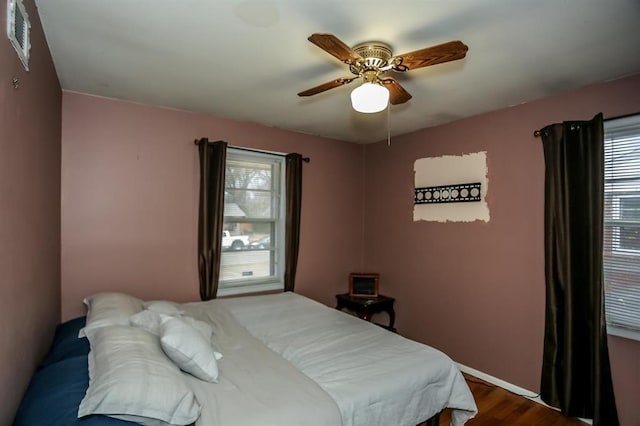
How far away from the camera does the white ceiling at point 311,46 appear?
1.56 meters

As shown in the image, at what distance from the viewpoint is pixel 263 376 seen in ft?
5.57

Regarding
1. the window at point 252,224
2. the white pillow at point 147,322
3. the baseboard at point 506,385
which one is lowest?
the baseboard at point 506,385

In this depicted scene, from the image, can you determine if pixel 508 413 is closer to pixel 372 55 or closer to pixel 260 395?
pixel 260 395

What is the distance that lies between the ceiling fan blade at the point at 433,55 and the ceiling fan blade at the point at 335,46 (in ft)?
0.73

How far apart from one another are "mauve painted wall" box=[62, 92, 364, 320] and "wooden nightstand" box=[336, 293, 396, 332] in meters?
1.68

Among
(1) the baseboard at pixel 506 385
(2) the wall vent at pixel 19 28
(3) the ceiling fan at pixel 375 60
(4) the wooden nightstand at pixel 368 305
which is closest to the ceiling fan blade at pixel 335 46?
(3) the ceiling fan at pixel 375 60

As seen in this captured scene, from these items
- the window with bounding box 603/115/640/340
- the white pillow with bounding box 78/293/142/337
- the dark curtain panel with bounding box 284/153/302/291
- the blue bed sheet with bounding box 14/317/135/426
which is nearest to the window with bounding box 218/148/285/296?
the dark curtain panel with bounding box 284/153/302/291

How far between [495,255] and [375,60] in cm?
210

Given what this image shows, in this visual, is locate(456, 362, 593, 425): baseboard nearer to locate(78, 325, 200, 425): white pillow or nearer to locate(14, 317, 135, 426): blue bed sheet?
locate(78, 325, 200, 425): white pillow

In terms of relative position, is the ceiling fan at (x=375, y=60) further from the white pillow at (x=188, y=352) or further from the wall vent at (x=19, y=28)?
the white pillow at (x=188, y=352)

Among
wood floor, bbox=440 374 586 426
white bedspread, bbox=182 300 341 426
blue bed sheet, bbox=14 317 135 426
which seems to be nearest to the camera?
blue bed sheet, bbox=14 317 135 426

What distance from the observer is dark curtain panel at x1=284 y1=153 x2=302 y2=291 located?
11.9ft

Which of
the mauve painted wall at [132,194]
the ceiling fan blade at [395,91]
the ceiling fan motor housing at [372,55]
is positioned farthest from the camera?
the mauve painted wall at [132,194]

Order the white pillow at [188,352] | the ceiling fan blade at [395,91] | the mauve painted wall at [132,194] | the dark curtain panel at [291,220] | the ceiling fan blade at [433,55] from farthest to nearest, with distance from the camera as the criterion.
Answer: the dark curtain panel at [291,220] < the mauve painted wall at [132,194] < the ceiling fan blade at [395,91] < the white pillow at [188,352] < the ceiling fan blade at [433,55]
